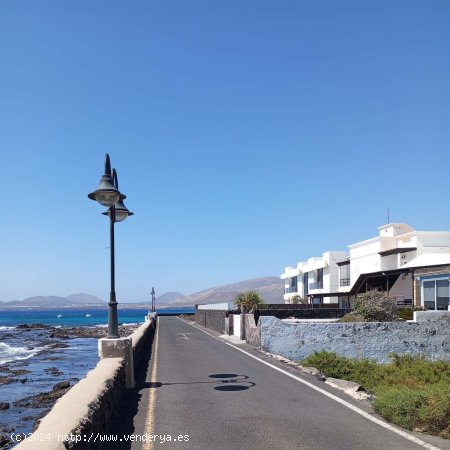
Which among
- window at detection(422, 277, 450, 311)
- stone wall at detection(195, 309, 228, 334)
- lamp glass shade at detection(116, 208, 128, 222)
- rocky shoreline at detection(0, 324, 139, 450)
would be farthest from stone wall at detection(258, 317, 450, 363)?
stone wall at detection(195, 309, 228, 334)

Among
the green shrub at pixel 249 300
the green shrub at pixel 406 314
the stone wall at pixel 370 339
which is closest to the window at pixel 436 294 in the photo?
the green shrub at pixel 406 314

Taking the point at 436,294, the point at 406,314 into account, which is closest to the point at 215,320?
the point at 436,294

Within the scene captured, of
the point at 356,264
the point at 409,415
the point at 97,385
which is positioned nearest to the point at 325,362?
the point at 409,415

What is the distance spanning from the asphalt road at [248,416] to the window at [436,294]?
52.8 feet

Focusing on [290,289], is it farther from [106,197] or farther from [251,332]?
[106,197]

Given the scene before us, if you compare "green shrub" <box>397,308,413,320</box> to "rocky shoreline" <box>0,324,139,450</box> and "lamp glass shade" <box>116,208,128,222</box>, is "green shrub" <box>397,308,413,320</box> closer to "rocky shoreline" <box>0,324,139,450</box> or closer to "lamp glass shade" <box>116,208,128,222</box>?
"rocky shoreline" <box>0,324,139,450</box>

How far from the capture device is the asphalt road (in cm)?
751

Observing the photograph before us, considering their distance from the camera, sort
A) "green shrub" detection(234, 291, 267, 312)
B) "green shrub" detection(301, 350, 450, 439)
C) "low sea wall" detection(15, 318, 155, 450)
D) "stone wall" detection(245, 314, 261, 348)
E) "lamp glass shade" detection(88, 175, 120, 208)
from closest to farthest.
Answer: "low sea wall" detection(15, 318, 155, 450)
"green shrub" detection(301, 350, 450, 439)
"lamp glass shade" detection(88, 175, 120, 208)
"stone wall" detection(245, 314, 261, 348)
"green shrub" detection(234, 291, 267, 312)

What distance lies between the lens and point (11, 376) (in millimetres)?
25922

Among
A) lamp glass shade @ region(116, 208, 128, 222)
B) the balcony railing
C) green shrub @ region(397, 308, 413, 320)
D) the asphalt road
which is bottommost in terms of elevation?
the balcony railing

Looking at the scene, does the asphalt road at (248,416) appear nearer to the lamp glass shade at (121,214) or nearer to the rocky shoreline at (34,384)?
the rocky shoreline at (34,384)

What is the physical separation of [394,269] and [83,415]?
3103cm

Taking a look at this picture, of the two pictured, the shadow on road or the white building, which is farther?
the white building

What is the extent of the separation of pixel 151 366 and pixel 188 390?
4.89 m
